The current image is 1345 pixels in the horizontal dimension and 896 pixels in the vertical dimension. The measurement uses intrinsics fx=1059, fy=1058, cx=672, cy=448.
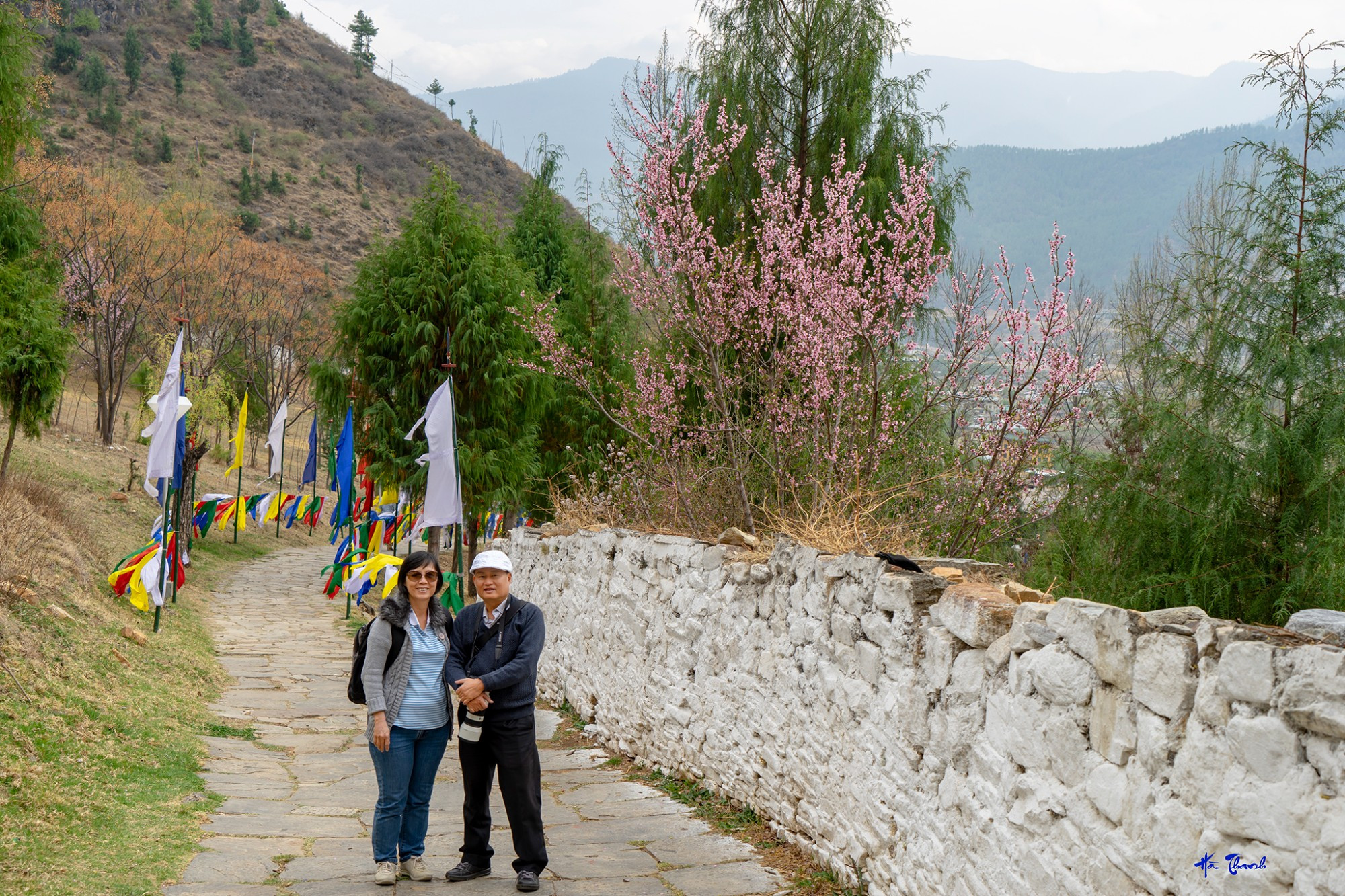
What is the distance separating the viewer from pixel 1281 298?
7.45m

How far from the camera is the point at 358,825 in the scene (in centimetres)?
609

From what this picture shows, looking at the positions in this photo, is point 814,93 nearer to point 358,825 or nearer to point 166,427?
point 166,427

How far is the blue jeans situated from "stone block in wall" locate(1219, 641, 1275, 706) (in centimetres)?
349

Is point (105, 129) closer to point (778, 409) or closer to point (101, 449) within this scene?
point (101, 449)

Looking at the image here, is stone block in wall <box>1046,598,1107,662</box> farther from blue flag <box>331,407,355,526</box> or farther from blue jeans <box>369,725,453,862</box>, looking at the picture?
blue flag <box>331,407,355,526</box>

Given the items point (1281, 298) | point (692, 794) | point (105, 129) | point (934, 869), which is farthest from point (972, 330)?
point (105, 129)

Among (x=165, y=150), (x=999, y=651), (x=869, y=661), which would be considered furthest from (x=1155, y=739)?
(x=165, y=150)

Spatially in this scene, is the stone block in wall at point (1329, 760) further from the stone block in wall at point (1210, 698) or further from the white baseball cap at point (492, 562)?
the white baseball cap at point (492, 562)

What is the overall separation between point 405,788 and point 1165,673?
11.2 ft

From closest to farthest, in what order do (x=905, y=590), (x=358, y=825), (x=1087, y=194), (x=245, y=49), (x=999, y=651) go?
(x=999, y=651) < (x=905, y=590) < (x=358, y=825) < (x=245, y=49) < (x=1087, y=194)

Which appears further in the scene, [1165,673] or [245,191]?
[245,191]

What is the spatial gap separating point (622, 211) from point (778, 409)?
371 cm

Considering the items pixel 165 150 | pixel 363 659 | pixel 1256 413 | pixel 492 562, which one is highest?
pixel 165 150

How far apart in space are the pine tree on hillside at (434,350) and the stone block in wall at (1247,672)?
14.7m
